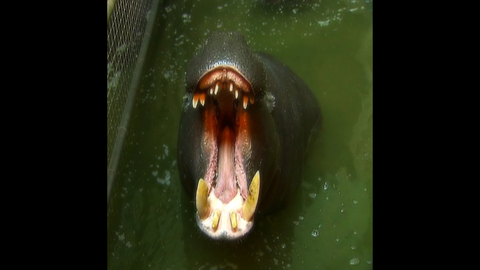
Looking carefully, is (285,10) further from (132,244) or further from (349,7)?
(132,244)

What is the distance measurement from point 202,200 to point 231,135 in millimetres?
402

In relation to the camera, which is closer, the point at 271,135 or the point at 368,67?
the point at 271,135

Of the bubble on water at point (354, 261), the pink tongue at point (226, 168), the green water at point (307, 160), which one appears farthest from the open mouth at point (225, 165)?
the bubble on water at point (354, 261)

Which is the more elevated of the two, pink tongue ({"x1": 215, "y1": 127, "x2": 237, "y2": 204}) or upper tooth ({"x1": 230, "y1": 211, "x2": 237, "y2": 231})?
pink tongue ({"x1": 215, "y1": 127, "x2": 237, "y2": 204})

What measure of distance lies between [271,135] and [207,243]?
0.97 metres

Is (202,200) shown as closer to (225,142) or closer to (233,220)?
(233,220)

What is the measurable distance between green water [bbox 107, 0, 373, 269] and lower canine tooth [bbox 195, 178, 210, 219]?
2.44 ft

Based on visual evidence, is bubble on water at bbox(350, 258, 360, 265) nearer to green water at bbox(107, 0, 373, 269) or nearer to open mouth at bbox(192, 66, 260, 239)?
green water at bbox(107, 0, 373, 269)

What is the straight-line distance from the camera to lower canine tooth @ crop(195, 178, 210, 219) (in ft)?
7.86

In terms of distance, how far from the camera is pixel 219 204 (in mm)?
2453

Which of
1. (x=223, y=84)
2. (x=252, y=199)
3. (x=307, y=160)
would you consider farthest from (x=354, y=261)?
(x=223, y=84)

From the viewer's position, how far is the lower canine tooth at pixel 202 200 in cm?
239

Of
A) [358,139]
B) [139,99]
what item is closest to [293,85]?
[358,139]

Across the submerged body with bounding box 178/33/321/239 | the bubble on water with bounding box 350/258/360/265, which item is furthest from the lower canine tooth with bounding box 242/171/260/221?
the bubble on water with bounding box 350/258/360/265
